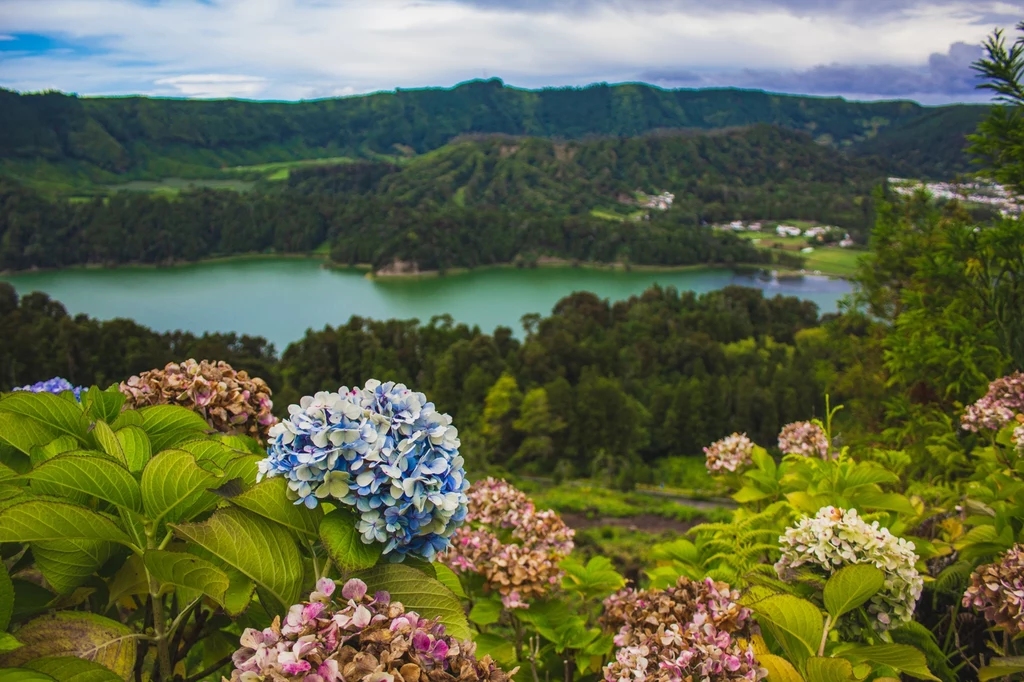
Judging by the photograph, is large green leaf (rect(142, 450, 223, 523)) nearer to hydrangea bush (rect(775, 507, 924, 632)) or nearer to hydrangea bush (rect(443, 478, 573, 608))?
hydrangea bush (rect(443, 478, 573, 608))

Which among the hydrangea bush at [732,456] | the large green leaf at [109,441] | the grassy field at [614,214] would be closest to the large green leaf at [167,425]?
the large green leaf at [109,441]

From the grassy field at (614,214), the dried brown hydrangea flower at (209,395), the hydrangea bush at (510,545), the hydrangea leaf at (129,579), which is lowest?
the grassy field at (614,214)

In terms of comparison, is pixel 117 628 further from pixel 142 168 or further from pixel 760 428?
pixel 142 168

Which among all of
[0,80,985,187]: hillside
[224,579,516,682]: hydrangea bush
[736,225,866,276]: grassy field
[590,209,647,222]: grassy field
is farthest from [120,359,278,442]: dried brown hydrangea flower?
[0,80,985,187]: hillside

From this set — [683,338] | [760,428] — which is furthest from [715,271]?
[760,428]

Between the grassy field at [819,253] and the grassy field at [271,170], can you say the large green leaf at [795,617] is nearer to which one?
the grassy field at [819,253]

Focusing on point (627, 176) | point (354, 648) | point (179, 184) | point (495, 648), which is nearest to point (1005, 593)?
point (495, 648)

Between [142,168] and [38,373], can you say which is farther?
[142,168]
